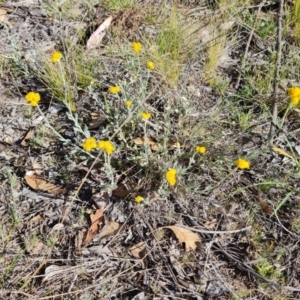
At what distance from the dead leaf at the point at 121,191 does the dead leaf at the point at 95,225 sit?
0.10 metres

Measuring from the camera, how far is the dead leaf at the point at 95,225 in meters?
2.01

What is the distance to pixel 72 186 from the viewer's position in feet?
7.17

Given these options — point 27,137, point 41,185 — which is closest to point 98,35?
point 27,137

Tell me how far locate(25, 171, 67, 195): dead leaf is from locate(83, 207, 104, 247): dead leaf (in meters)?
0.22

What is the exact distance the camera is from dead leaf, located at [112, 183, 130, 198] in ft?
7.00

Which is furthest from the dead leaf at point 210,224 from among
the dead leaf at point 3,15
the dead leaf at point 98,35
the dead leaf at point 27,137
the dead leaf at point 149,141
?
the dead leaf at point 3,15

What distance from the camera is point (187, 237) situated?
2.00 m

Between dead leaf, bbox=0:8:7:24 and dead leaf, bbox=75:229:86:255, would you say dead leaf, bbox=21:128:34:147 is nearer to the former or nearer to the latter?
dead leaf, bbox=75:229:86:255

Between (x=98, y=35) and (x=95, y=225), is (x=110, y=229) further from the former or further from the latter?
(x=98, y=35)

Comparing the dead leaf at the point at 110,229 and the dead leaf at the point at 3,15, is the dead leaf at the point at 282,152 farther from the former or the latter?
the dead leaf at the point at 3,15

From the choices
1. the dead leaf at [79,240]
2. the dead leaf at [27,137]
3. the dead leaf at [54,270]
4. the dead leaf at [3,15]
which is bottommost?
the dead leaf at [54,270]

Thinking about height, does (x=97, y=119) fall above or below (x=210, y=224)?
above

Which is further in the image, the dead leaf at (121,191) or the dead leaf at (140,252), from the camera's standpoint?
the dead leaf at (121,191)

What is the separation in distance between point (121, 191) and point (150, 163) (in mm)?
202
